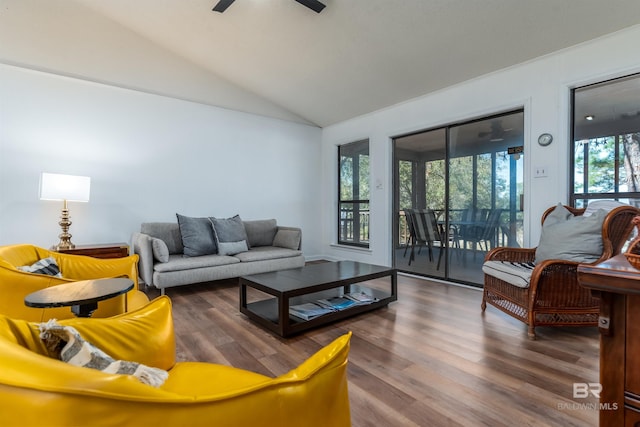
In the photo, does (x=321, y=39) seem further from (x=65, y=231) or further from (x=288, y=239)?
(x=65, y=231)

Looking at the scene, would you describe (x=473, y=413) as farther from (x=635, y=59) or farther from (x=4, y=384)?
(x=635, y=59)

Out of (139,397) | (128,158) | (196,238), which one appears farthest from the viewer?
(128,158)

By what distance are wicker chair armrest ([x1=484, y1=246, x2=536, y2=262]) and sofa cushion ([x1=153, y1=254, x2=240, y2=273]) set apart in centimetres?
268

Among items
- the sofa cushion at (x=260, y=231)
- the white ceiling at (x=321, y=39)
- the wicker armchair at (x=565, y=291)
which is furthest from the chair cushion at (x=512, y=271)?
the sofa cushion at (x=260, y=231)

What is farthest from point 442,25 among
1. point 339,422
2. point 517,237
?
point 339,422

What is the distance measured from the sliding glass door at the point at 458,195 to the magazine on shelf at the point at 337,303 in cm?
181

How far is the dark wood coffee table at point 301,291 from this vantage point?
7.48 ft

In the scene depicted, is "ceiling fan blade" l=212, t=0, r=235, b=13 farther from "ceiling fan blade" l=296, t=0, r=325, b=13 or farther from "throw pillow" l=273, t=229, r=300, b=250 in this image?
"throw pillow" l=273, t=229, r=300, b=250

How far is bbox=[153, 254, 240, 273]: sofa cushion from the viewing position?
10.5 feet

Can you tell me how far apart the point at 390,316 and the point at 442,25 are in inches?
107

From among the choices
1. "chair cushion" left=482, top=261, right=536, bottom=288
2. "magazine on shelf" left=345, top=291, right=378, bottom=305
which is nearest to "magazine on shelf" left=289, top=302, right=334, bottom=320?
"magazine on shelf" left=345, top=291, right=378, bottom=305

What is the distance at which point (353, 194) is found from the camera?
5355 millimetres

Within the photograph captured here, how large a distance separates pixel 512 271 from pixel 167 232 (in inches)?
144

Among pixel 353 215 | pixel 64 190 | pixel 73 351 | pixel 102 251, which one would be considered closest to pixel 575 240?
pixel 73 351
